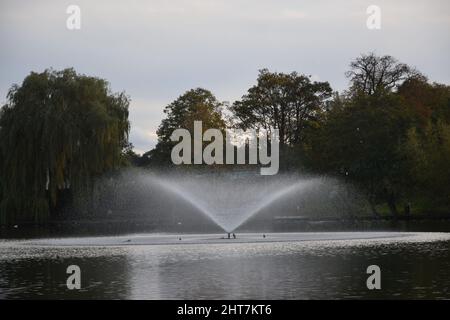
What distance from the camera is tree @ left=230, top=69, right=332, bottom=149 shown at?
9631 centimetres

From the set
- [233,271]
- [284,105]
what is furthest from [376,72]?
[233,271]

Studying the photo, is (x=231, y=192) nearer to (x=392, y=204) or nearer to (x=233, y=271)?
(x=392, y=204)

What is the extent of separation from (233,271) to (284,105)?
7110 centimetres

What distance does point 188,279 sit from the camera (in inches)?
970

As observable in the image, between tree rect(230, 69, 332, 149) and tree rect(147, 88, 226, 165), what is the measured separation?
3840 millimetres

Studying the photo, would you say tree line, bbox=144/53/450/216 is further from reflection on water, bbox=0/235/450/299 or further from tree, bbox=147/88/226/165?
reflection on water, bbox=0/235/450/299

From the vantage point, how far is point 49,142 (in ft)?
212

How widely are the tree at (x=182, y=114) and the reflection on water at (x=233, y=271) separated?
55423mm

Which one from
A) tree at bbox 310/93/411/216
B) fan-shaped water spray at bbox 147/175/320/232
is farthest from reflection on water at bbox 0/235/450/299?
tree at bbox 310/93/411/216

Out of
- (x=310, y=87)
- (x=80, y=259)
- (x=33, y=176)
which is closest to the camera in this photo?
(x=80, y=259)
